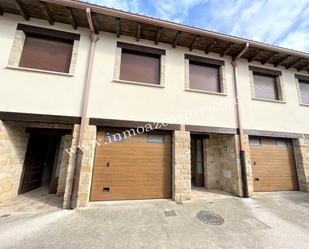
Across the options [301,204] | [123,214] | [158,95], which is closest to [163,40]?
[158,95]

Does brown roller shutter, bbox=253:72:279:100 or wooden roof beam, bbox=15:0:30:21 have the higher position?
wooden roof beam, bbox=15:0:30:21

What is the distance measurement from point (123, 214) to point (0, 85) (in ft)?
18.3

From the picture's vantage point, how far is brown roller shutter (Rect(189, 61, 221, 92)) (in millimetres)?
6551

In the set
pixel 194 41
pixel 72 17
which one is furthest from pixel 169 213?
pixel 72 17

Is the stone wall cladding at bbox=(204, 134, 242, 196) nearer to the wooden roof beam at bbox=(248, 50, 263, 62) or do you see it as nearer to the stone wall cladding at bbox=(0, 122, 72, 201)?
the wooden roof beam at bbox=(248, 50, 263, 62)

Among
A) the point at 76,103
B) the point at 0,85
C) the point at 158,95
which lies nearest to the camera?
the point at 0,85

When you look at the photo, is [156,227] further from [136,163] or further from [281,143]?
[281,143]

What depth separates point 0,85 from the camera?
15.8 ft

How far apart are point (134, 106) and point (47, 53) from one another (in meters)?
3.69

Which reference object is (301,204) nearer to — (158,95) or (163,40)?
(158,95)

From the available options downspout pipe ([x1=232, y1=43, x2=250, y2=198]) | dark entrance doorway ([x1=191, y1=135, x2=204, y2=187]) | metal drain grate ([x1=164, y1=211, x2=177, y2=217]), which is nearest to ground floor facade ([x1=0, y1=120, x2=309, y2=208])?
downspout pipe ([x1=232, y1=43, x2=250, y2=198])

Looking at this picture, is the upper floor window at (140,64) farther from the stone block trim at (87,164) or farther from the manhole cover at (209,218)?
the manhole cover at (209,218)

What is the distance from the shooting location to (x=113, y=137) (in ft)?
18.2

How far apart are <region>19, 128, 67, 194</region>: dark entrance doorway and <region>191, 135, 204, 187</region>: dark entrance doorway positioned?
6.21 metres
